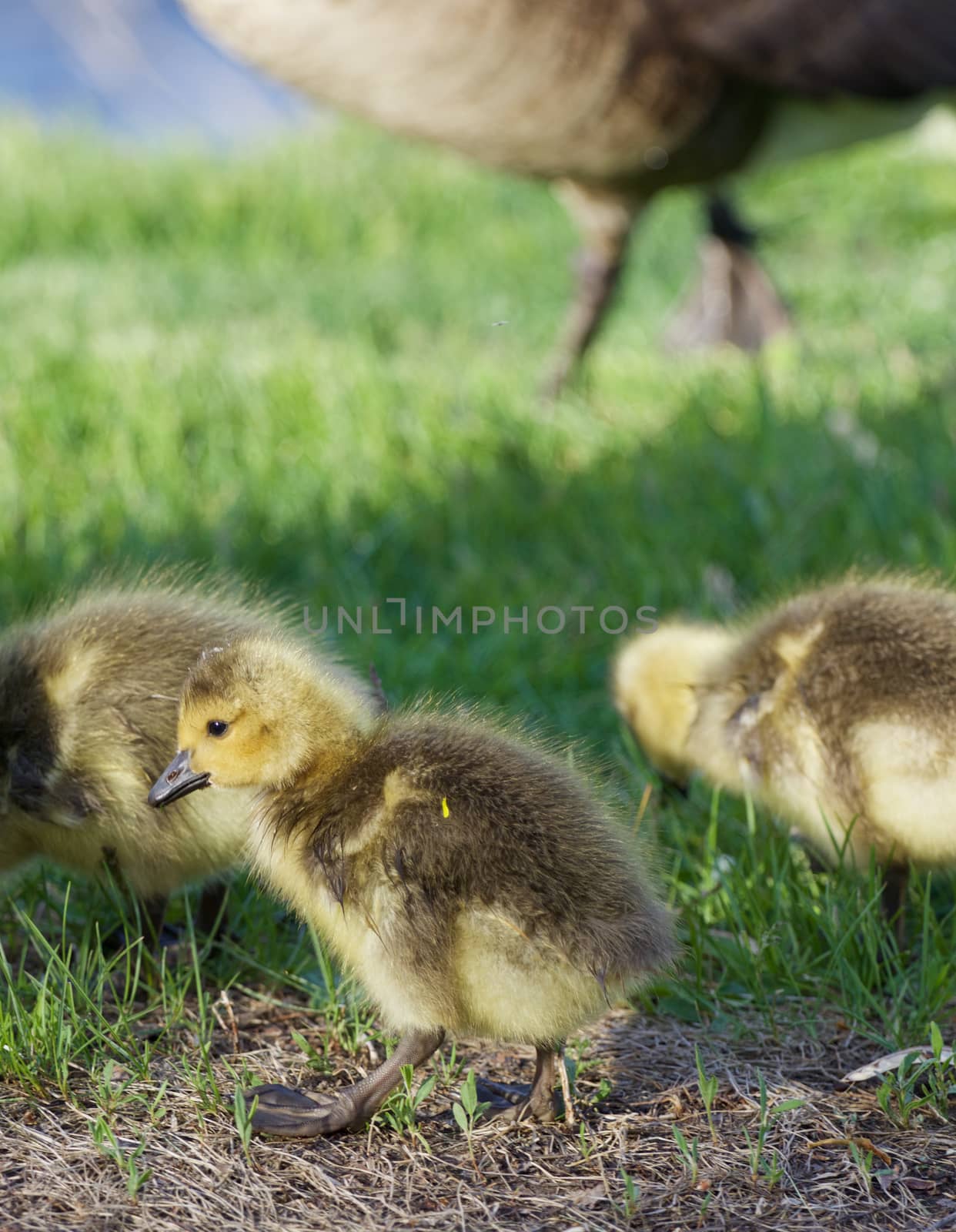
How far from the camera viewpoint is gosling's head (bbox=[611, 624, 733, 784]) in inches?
121

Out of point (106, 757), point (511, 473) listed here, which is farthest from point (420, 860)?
point (511, 473)

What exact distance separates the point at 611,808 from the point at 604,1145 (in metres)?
0.50

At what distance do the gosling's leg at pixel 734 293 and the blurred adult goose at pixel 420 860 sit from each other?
15.8 ft

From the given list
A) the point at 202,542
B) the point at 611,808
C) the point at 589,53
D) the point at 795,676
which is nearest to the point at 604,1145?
the point at 611,808

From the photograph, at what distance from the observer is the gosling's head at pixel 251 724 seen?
2.26m

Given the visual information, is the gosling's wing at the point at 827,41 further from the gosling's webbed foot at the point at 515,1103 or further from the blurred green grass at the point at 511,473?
the gosling's webbed foot at the point at 515,1103

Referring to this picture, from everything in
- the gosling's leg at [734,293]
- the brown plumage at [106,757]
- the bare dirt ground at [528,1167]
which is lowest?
the bare dirt ground at [528,1167]

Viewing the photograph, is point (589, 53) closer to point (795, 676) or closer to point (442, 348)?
point (442, 348)

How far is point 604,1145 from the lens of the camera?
7.15 ft

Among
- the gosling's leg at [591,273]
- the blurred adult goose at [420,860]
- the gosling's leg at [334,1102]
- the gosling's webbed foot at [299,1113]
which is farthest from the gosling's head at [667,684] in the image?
the gosling's leg at [591,273]

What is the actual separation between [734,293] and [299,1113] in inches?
211

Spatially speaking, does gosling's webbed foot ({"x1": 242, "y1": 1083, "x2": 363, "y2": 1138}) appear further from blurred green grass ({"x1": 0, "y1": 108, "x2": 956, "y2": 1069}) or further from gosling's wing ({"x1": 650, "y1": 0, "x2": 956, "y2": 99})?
gosling's wing ({"x1": 650, "y1": 0, "x2": 956, "y2": 99})

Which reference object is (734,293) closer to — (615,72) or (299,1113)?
(615,72)

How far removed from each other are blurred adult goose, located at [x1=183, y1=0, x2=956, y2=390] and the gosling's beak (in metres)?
3.53
